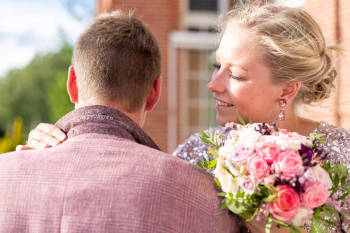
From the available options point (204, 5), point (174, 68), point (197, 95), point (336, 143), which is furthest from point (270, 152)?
point (204, 5)

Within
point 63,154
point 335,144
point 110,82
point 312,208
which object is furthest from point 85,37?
point 335,144

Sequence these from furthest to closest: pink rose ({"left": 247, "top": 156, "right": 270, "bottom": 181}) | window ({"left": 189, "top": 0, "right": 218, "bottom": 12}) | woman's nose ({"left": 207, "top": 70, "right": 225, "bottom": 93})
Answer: window ({"left": 189, "top": 0, "right": 218, "bottom": 12}) < woman's nose ({"left": 207, "top": 70, "right": 225, "bottom": 93}) < pink rose ({"left": 247, "top": 156, "right": 270, "bottom": 181})

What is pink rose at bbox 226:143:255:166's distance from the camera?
5.24 feet

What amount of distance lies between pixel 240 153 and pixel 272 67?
3.31 ft

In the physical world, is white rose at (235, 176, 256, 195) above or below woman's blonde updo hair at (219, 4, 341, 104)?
below

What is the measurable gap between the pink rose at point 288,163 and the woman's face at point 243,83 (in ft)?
3.06

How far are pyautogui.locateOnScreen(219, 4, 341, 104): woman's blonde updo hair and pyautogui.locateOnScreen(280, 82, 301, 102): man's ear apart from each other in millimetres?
49

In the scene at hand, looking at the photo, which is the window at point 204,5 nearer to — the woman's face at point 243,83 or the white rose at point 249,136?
the woman's face at point 243,83

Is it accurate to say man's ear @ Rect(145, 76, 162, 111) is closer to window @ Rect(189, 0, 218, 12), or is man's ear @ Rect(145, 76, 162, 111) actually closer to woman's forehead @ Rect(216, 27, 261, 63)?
woman's forehead @ Rect(216, 27, 261, 63)

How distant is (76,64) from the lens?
79.4 inches

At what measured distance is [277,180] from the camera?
1517mm

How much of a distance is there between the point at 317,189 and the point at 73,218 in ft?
3.27

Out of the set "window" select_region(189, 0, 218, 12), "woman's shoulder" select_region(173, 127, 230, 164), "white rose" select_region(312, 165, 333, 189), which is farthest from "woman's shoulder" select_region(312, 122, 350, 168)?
"window" select_region(189, 0, 218, 12)

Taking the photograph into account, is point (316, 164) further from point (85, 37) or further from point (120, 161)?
point (85, 37)
